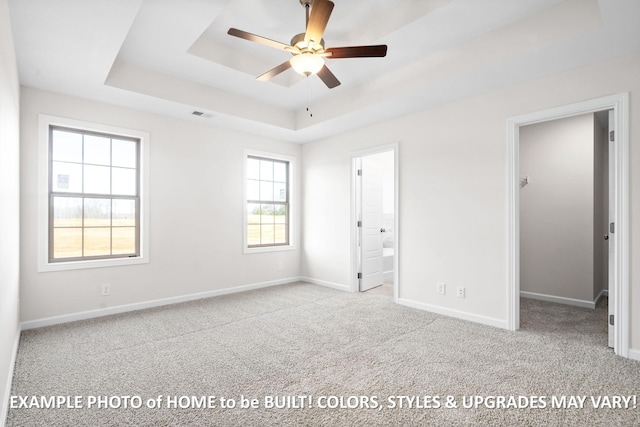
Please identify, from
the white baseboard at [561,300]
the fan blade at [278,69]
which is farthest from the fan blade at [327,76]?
the white baseboard at [561,300]

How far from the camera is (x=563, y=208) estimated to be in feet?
14.7

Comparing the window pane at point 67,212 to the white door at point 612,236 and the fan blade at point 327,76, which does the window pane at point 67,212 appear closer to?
the fan blade at point 327,76

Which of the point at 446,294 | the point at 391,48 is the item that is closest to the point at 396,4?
the point at 391,48

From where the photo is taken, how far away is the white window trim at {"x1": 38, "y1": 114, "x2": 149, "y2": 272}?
3479 millimetres

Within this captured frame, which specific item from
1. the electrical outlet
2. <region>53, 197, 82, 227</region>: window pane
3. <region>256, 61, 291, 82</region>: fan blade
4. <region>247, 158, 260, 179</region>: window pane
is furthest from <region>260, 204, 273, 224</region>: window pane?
<region>256, 61, 291, 82</region>: fan blade

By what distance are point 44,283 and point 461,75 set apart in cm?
475

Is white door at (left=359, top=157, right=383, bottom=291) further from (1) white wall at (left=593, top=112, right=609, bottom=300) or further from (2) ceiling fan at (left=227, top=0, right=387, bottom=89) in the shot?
(1) white wall at (left=593, top=112, right=609, bottom=300)

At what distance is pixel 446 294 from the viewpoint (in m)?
3.90

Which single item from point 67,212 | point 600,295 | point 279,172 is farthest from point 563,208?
point 67,212

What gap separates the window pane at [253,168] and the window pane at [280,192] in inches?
15.4

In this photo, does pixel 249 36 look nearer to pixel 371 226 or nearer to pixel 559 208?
pixel 371 226

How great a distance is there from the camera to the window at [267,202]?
5.36m

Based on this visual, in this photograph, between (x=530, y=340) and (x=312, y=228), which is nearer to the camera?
(x=530, y=340)

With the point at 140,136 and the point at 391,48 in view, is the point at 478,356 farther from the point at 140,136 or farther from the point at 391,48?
the point at 140,136
